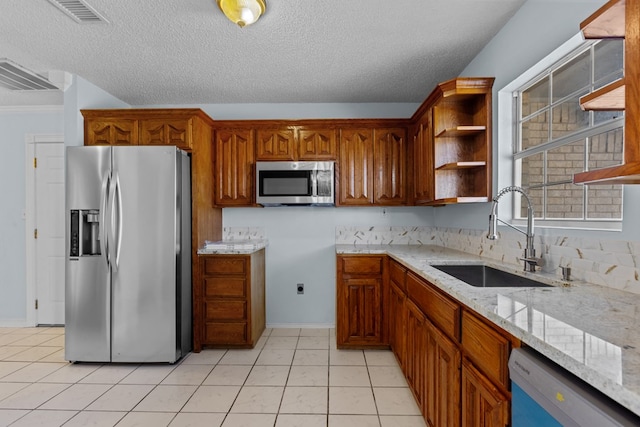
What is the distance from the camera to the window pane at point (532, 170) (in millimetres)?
2055

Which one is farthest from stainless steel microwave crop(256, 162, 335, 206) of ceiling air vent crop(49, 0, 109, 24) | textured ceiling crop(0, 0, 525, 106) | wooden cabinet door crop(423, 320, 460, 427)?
wooden cabinet door crop(423, 320, 460, 427)

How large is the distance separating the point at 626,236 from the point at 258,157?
2849 mm

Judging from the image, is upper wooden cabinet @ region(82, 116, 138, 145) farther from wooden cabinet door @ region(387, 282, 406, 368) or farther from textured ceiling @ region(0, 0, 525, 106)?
wooden cabinet door @ region(387, 282, 406, 368)

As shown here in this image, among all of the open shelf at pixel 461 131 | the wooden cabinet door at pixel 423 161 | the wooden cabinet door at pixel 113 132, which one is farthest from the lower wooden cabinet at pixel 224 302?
the open shelf at pixel 461 131

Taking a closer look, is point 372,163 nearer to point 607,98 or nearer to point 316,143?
point 316,143

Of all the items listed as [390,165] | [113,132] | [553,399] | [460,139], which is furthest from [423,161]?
[113,132]

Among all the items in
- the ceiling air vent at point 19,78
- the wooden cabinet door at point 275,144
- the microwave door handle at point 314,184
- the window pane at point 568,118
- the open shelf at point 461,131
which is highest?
the ceiling air vent at point 19,78

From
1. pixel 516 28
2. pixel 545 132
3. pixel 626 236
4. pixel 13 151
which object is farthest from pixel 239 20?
pixel 13 151

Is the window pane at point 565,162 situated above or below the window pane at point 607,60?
below

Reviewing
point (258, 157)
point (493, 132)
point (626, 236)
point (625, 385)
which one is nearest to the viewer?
point (625, 385)

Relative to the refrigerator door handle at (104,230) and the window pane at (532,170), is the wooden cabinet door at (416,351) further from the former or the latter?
the refrigerator door handle at (104,230)

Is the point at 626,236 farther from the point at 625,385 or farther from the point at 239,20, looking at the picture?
the point at 239,20

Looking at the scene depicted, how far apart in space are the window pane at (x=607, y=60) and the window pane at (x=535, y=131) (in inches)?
16.0

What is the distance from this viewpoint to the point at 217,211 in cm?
352
